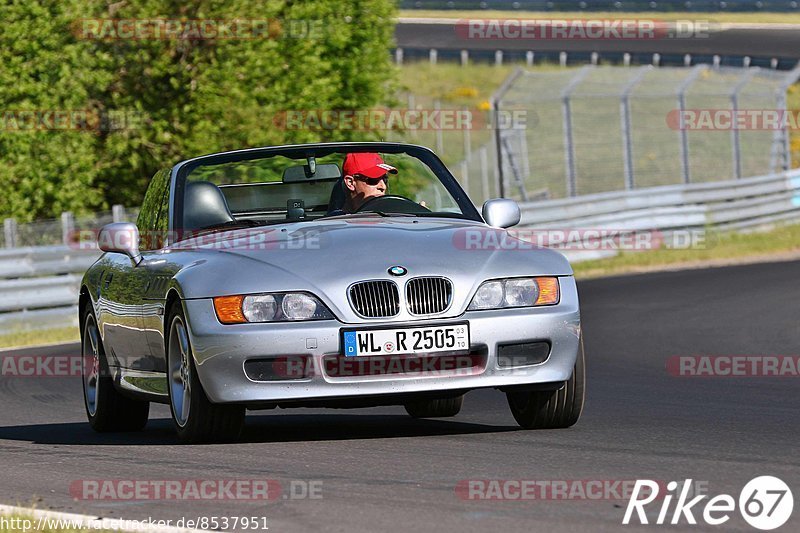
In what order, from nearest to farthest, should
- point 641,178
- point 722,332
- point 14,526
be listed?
point 14,526 → point 722,332 → point 641,178

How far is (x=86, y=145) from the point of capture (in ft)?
94.7

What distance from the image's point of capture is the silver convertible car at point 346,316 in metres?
7.70

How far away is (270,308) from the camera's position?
7.75 metres

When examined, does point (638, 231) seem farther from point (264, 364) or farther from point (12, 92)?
point (264, 364)

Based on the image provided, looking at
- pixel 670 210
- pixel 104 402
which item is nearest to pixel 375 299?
pixel 104 402

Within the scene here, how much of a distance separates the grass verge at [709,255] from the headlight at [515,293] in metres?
16.0

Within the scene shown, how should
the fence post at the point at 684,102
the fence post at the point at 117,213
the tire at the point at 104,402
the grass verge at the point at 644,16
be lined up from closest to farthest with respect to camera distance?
1. the tire at the point at 104,402
2. the fence post at the point at 117,213
3. the fence post at the point at 684,102
4. the grass verge at the point at 644,16

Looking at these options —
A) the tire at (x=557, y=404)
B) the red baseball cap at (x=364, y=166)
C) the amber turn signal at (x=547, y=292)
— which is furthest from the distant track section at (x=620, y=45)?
the amber turn signal at (x=547, y=292)

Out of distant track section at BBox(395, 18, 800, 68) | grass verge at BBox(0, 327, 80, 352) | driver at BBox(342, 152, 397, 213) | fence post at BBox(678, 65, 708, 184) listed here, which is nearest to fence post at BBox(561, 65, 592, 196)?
fence post at BBox(678, 65, 708, 184)

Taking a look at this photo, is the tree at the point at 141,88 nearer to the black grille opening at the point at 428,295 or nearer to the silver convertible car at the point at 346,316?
the silver convertible car at the point at 346,316

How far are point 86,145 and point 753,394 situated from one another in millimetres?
20258

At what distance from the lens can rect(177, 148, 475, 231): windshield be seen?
29.8 feet

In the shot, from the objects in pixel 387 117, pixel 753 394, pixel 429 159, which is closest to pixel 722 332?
pixel 753 394

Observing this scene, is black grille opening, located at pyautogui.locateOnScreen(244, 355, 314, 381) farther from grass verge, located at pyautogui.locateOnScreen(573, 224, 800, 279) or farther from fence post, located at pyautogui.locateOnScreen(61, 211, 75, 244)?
grass verge, located at pyautogui.locateOnScreen(573, 224, 800, 279)
